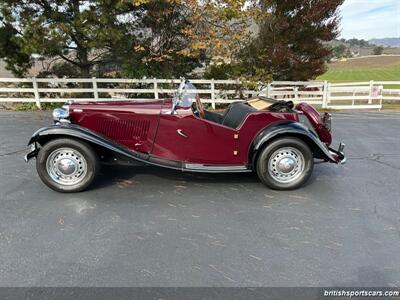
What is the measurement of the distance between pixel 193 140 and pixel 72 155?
1.55 metres

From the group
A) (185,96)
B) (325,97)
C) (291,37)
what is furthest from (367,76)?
(185,96)

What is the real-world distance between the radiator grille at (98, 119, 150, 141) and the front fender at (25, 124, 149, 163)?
0.15 meters

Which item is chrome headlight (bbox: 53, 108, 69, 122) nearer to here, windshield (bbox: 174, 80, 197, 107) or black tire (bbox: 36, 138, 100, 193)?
black tire (bbox: 36, 138, 100, 193)

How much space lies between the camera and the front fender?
3758 millimetres

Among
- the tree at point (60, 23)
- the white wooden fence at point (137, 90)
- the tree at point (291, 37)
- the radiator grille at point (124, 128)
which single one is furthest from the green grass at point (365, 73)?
the radiator grille at point (124, 128)

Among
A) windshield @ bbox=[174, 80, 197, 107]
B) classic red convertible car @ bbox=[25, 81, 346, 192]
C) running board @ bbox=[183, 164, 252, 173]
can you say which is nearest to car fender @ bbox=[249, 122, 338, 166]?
classic red convertible car @ bbox=[25, 81, 346, 192]

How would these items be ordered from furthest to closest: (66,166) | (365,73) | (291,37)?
(365,73)
(291,37)
(66,166)

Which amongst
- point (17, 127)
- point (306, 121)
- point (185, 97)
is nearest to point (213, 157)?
point (185, 97)

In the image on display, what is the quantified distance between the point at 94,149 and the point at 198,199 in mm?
1477

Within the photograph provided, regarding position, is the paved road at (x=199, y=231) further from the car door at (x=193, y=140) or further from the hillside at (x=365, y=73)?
the hillside at (x=365, y=73)

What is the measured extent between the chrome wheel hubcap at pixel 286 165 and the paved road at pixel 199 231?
9.1 inches

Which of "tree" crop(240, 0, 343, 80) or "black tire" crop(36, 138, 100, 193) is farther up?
"tree" crop(240, 0, 343, 80)

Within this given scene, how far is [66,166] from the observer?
389cm

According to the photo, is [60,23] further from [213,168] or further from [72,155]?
[213,168]
